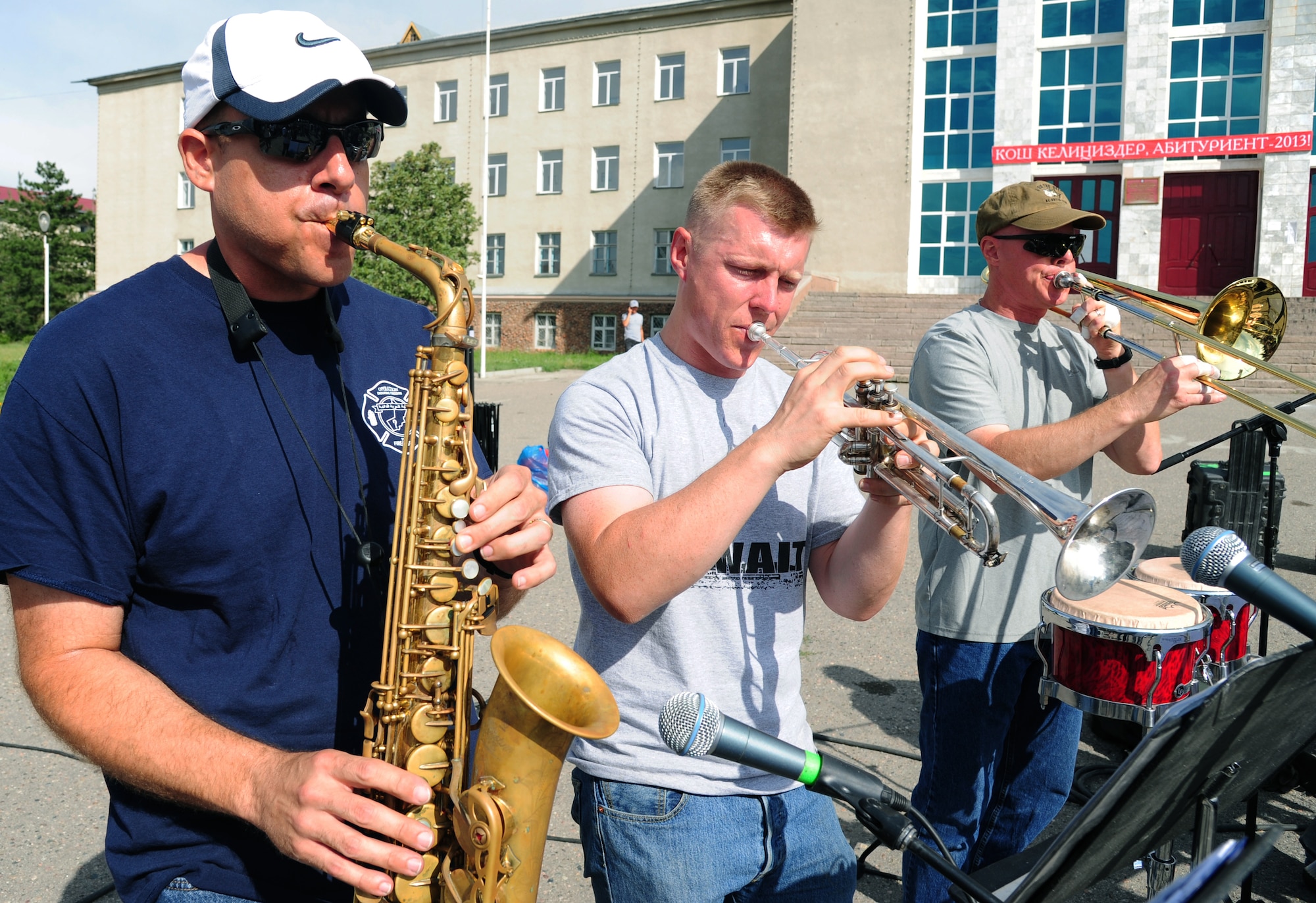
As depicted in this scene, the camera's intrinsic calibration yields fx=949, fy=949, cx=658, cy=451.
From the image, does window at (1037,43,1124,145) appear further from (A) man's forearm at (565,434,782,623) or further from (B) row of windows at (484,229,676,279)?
(A) man's forearm at (565,434,782,623)

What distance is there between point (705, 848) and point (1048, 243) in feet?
8.01

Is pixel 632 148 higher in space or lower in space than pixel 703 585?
higher

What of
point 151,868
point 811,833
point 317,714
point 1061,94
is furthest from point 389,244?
point 1061,94

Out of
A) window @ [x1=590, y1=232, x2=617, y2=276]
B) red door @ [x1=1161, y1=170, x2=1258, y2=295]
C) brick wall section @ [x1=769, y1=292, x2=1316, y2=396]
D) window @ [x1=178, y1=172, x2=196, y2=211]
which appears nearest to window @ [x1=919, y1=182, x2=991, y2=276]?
brick wall section @ [x1=769, y1=292, x2=1316, y2=396]

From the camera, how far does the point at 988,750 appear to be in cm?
309

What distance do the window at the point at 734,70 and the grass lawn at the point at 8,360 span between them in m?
23.4

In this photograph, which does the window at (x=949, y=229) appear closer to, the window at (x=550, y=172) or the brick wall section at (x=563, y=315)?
the brick wall section at (x=563, y=315)

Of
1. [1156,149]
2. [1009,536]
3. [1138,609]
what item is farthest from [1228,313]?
[1156,149]

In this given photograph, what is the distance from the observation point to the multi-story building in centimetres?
2484

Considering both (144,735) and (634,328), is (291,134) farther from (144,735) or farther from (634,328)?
(634,328)

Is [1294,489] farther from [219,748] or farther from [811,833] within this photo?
[219,748]

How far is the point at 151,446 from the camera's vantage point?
1.75 metres

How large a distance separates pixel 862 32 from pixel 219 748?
30.5 meters

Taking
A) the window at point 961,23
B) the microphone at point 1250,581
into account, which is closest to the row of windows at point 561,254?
the window at point 961,23
